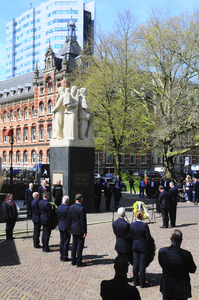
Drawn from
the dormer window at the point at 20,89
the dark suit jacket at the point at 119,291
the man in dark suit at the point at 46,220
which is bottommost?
the man in dark suit at the point at 46,220

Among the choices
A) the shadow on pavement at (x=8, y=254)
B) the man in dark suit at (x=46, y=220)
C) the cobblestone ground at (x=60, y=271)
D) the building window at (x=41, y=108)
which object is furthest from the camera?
the building window at (x=41, y=108)

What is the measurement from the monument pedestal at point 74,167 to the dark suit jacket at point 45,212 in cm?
592

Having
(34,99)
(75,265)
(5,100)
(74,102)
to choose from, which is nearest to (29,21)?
(5,100)

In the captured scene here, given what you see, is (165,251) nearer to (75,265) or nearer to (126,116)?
(75,265)

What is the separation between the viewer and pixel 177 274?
4.51 m

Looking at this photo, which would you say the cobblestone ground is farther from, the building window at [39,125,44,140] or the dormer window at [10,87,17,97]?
the dormer window at [10,87,17,97]

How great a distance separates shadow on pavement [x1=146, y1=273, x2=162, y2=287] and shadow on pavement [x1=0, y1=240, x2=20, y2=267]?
131 inches

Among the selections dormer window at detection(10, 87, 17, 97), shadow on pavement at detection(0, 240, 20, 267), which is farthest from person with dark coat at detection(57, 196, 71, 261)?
dormer window at detection(10, 87, 17, 97)

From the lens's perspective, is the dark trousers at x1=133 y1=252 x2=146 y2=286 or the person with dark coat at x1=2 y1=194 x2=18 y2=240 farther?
the person with dark coat at x1=2 y1=194 x2=18 y2=240

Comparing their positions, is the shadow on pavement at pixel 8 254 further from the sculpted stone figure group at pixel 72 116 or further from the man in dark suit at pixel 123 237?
the sculpted stone figure group at pixel 72 116

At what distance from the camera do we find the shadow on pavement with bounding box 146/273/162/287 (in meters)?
6.61

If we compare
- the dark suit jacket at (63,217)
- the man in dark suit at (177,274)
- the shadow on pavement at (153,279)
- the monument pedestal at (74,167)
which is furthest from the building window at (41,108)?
the man in dark suit at (177,274)

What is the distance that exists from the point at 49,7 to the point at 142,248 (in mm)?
106373

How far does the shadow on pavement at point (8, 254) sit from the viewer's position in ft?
26.6
